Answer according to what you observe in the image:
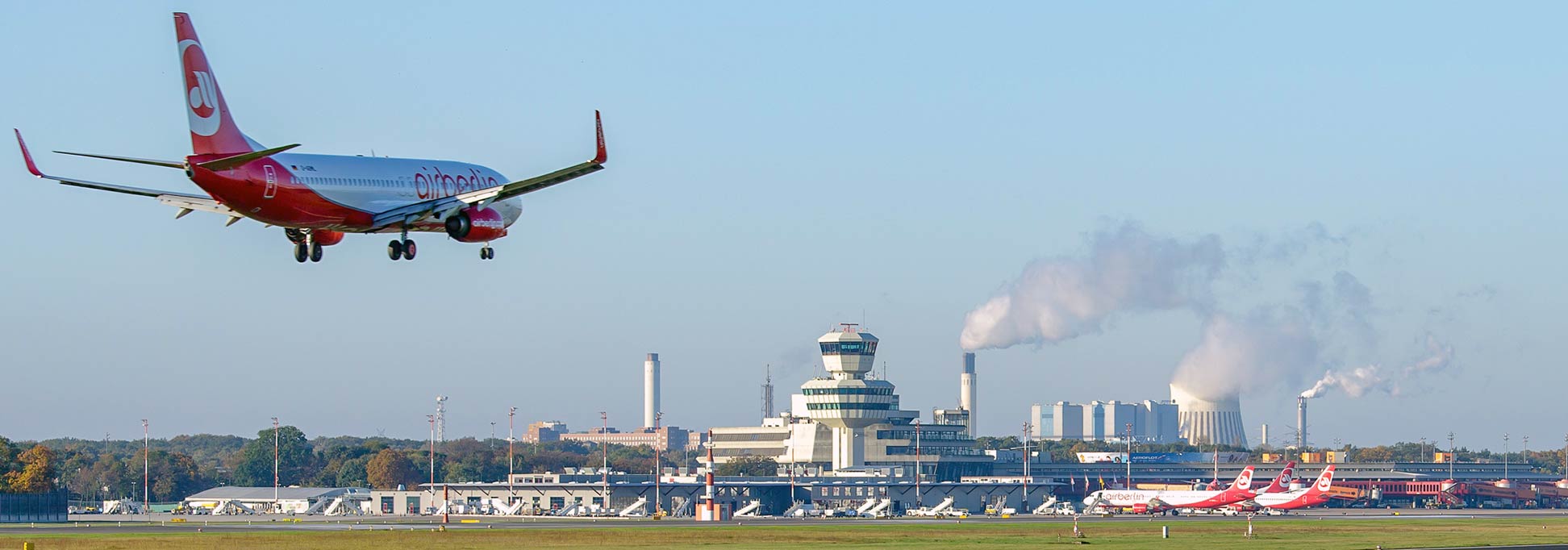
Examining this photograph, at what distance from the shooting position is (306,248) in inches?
2734

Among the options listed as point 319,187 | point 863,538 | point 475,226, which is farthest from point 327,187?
point 863,538

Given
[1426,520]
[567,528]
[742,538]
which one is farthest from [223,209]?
[1426,520]

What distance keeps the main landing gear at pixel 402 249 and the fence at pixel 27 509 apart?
132m

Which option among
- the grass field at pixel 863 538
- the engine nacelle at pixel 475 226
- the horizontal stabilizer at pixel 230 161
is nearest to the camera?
the horizontal stabilizer at pixel 230 161

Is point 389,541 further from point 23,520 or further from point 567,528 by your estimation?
point 23,520

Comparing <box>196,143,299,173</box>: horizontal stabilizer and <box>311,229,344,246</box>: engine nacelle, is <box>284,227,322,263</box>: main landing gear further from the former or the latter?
<box>196,143,299,173</box>: horizontal stabilizer

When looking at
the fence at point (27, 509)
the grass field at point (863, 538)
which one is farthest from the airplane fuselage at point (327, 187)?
the fence at point (27, 509)

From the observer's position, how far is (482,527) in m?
169

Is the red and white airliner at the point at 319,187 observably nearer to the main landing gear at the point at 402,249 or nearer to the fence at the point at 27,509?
the main landing gear at the point at 402,249

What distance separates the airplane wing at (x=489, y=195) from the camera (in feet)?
219

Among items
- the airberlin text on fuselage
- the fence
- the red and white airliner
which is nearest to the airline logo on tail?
the red and white airliner

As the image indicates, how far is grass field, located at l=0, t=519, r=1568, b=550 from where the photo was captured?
12594 centimetres

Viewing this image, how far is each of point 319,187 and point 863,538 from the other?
271ft

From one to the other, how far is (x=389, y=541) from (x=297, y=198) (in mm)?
72084
